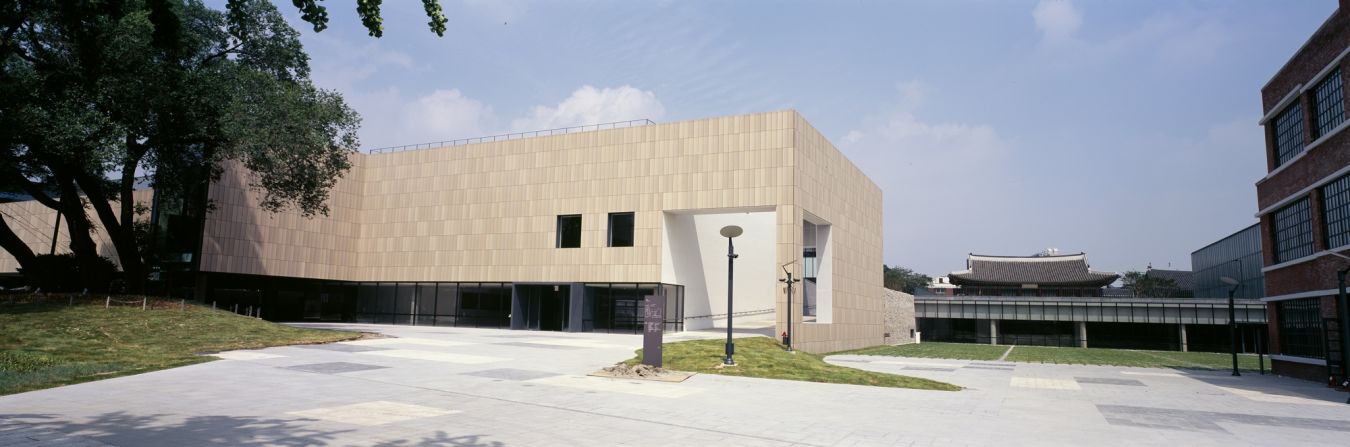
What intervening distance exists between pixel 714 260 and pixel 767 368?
24917mm

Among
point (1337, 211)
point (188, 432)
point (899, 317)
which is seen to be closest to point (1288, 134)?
point (1337, 211)

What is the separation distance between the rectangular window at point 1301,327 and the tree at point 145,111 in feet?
115

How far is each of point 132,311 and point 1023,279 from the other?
233ft

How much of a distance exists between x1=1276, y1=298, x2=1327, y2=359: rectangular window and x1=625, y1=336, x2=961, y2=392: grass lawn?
14439 mm

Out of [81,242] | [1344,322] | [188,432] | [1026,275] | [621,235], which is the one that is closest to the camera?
[188,432]

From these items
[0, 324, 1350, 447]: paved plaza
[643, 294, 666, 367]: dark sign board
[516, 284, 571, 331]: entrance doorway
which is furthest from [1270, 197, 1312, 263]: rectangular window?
[516, 284, 571, 331]: entrance doorway

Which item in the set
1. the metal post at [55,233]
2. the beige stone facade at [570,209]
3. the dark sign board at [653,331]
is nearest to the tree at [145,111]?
the beige stone facade at [570,209]

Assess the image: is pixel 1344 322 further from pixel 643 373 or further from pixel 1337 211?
pixel 643 373

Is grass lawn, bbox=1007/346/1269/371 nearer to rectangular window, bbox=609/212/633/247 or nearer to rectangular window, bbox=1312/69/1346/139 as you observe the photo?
rectangular window, bbox=1312/69/1346/139

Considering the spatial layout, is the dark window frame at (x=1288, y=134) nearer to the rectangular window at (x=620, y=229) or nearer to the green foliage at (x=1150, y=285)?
the rectangular window at (x=620, y=229)

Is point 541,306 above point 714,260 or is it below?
below

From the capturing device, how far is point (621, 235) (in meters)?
38.1

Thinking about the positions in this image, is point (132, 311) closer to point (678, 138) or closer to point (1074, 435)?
point (678, 138)

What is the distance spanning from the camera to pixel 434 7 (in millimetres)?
7934
